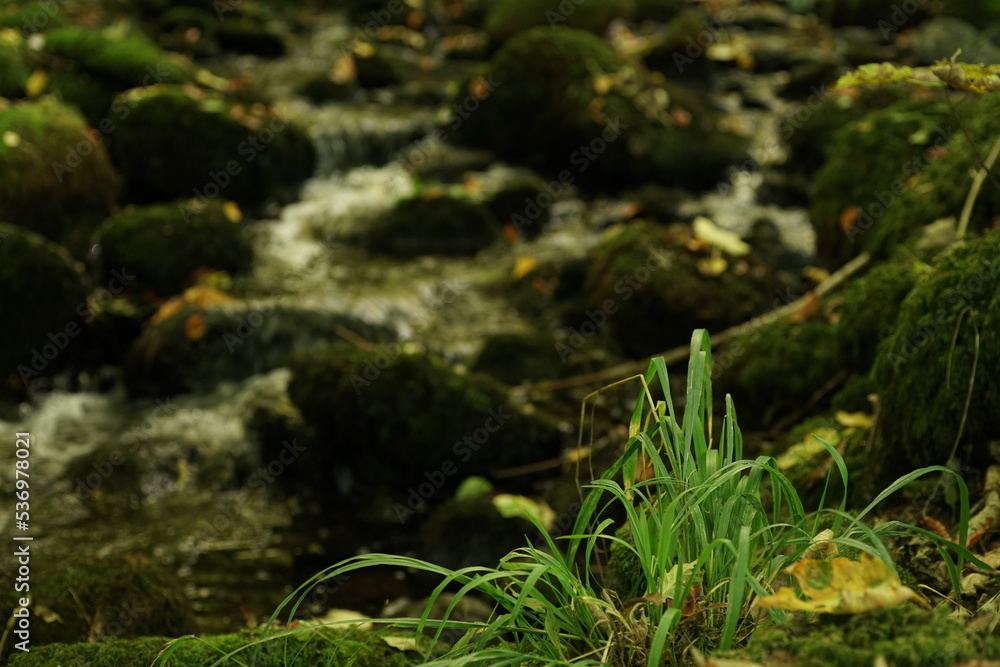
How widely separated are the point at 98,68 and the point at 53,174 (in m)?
2.05

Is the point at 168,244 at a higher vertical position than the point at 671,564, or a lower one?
lower

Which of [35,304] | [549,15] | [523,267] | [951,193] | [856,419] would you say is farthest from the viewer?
[549,15]

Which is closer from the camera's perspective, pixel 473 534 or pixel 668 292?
pixel 473 534

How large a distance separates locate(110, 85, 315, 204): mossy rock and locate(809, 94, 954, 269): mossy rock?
17.1 feet

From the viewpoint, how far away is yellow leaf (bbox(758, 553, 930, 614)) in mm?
1473

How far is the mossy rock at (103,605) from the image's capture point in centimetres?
283

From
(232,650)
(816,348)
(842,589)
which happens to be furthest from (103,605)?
(816,348)

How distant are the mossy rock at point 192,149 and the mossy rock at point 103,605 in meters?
5.69

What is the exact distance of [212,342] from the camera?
580cm

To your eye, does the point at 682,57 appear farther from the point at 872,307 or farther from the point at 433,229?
the point at 872,307

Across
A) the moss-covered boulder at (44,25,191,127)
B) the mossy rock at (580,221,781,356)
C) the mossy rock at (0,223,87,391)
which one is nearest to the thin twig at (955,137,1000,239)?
the mossy rock at (580,221,781,356)

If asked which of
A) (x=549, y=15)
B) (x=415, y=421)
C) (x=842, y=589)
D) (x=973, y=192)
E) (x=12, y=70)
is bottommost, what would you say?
(x=415, y=421)

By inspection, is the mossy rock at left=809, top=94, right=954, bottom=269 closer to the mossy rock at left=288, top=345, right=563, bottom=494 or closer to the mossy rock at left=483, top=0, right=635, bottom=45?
the mossy rock at left=288, top=345, right=563, bottom=494

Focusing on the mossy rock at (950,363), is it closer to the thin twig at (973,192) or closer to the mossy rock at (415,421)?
the thin twig at (973,192)
